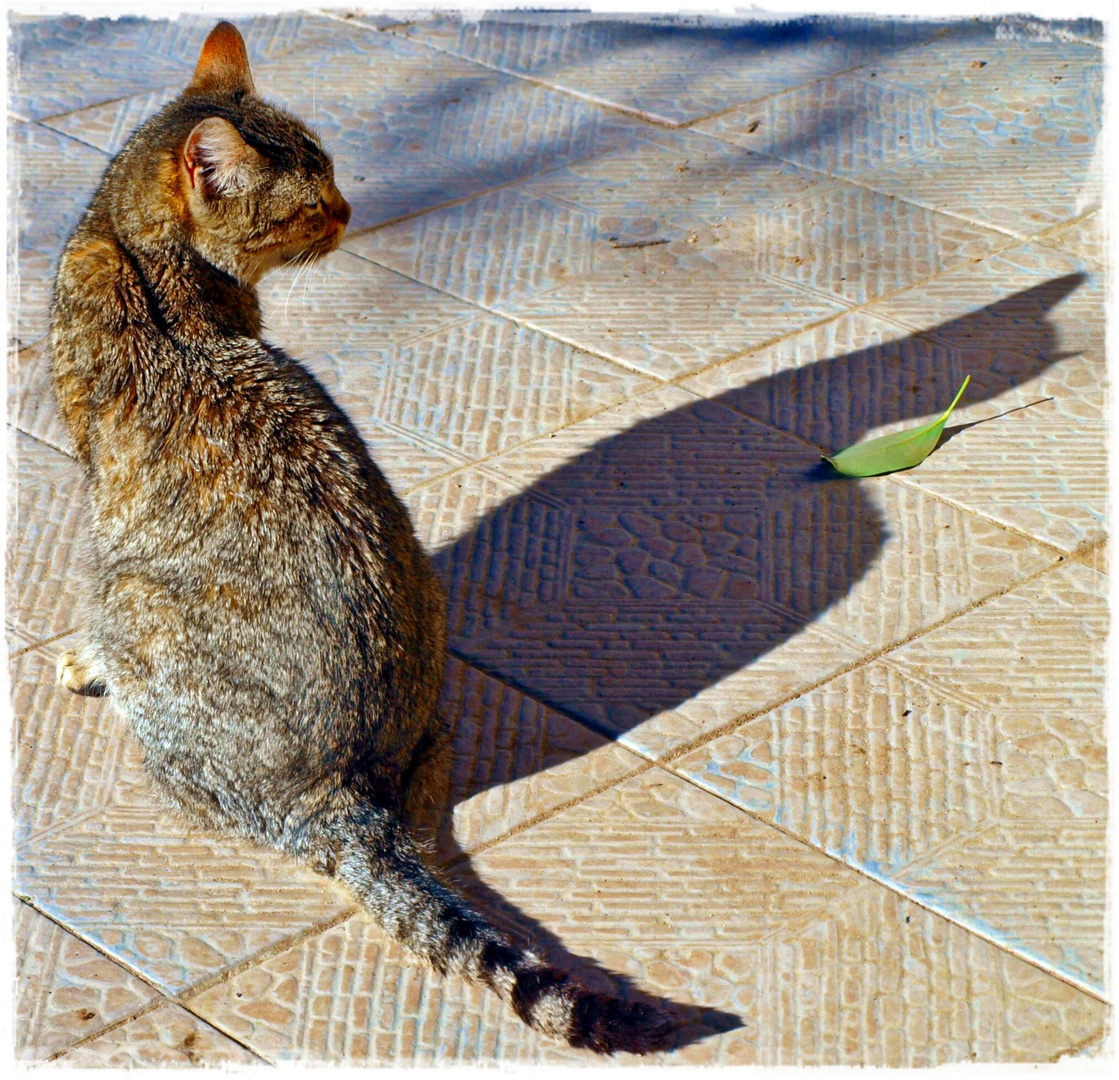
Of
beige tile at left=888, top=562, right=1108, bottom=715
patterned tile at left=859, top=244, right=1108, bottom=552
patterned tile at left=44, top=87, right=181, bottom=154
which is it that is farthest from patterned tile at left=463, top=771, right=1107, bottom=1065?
patterned tile at left=44, top=87, right=181, bottom=154

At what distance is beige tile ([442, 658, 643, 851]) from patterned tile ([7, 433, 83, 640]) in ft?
3.89

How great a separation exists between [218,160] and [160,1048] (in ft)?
6.63

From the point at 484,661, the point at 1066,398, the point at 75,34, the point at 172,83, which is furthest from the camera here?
the point at 75,34

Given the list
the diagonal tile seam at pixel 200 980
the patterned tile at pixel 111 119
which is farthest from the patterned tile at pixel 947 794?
the patterned tile at pixel 111 119

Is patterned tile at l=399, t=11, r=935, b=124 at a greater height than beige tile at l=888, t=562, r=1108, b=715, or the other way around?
patterned tile at l=399, t=11, r=935, b=124

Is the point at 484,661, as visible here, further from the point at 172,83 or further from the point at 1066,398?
the point at 172,83

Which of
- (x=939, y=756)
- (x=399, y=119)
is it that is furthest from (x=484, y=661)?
(x=399, y=119)

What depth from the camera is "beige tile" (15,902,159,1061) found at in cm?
304

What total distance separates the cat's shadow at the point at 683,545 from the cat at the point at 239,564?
0.94 ft

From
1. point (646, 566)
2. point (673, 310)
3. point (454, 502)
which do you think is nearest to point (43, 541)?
point (454, 502)

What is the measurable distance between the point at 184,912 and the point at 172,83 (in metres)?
4.90

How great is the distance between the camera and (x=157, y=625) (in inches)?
133

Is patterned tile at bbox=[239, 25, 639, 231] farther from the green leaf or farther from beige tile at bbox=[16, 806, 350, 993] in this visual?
beige tile at bbox=[16, 806, 350, 993]

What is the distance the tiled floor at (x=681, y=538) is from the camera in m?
3.16
